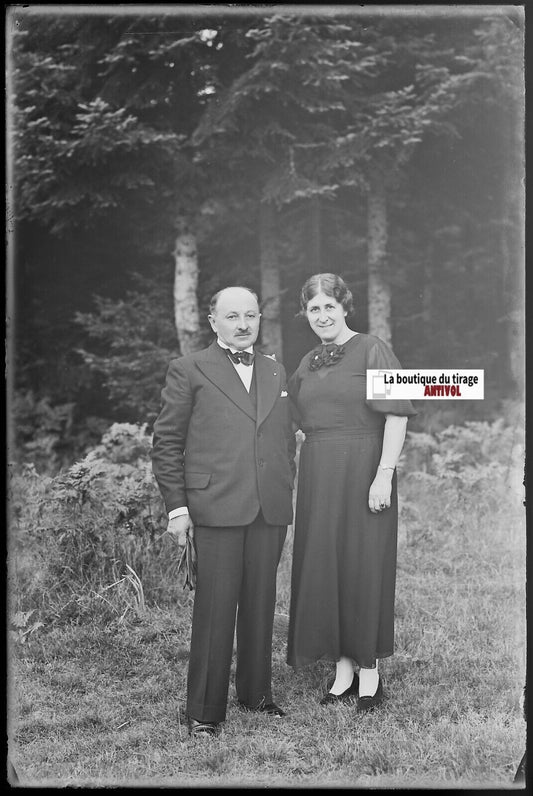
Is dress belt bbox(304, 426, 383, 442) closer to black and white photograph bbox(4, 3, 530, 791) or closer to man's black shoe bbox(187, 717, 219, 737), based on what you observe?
black and white photograph bbox(4, 3, 530, 791)

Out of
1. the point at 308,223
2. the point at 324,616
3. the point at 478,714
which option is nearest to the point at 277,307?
the point at 308,223

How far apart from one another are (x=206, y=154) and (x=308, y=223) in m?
0.67

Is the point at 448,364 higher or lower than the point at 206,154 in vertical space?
lower

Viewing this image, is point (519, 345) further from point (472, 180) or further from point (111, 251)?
point (111, 251)

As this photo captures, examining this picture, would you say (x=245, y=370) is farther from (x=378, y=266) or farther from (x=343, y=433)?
(x=378, y=266)

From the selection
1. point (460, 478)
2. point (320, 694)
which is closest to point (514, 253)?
point (460, 478)

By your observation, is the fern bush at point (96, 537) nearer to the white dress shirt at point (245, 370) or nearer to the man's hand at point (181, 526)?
the man's hand at point (181, 526)

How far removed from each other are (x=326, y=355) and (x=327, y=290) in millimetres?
329

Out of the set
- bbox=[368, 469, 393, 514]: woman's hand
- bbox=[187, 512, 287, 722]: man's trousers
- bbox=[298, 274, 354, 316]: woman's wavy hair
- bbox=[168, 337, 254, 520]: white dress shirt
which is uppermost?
bbox=[298, 274, 354, 316]: woman's wavy hair

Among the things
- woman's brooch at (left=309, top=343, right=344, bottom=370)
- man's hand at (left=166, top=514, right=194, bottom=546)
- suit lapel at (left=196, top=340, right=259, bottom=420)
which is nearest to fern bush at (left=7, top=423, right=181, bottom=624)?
man's hand at (left=166, top=514, right=194, bottom=546)

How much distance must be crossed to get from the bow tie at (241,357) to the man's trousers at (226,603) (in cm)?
72

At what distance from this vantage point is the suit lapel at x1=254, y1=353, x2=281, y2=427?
12.5 ft

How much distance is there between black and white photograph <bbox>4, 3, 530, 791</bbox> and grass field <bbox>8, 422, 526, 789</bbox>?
1 cm

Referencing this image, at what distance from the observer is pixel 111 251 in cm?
436
